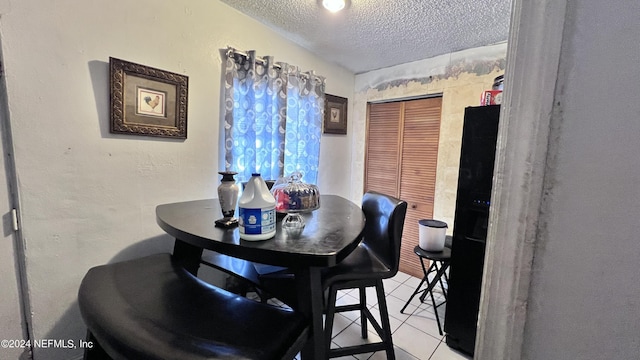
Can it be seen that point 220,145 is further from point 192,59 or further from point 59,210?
point 59,210

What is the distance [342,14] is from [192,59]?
1.14 meters

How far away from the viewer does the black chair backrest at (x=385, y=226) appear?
4.25 feet

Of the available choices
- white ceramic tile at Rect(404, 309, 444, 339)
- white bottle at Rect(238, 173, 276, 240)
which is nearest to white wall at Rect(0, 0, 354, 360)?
white bottle at Rect(238, 173, 276, 240)

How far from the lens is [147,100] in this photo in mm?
1609

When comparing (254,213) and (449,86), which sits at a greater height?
(449,86)

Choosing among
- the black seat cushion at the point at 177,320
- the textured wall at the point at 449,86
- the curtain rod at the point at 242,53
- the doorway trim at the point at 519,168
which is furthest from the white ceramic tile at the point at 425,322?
the curtain rod at the point at 242,53

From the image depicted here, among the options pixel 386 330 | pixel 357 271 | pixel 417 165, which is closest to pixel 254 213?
pixel 357 271

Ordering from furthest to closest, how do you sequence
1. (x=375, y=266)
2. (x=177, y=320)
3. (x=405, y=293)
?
(x=405, y=293) < (x=375, y=266) < (x=177, y=320)

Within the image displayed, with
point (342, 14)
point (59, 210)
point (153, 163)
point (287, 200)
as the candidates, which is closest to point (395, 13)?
point (342, 14)

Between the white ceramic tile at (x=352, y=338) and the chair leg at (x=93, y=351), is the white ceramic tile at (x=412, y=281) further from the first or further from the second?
the chair leg at (x=93, y=351)

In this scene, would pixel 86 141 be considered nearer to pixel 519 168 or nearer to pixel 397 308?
pixel 519 168

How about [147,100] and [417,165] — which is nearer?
[147,100]

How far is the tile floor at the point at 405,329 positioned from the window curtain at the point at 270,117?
4.30ft

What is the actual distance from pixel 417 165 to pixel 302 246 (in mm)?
2175
